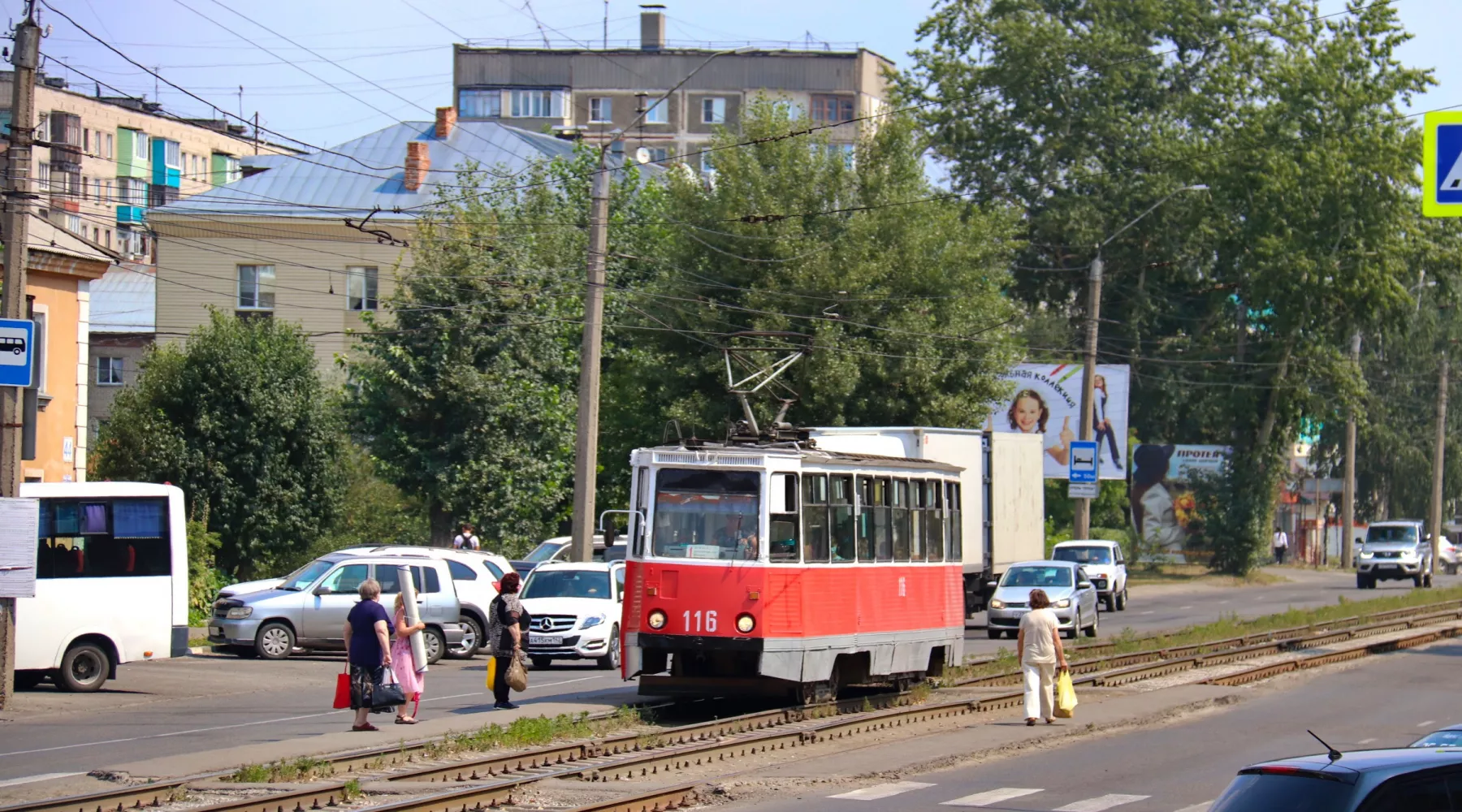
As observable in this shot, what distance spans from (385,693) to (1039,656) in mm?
6622

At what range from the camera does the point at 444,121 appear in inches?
2608

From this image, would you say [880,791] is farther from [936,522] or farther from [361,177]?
[361,177]

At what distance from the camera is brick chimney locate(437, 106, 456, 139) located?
65.8 meters

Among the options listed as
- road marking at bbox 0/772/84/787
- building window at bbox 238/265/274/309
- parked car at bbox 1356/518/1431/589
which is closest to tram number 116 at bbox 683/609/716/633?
road marking at bbox 0/772/84/787

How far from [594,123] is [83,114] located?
1102 inches

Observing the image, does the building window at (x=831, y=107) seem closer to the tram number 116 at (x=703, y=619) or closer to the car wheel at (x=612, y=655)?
the car wheel at (x=612, y=655)

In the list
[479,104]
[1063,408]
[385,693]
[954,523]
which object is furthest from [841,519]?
[479,104]

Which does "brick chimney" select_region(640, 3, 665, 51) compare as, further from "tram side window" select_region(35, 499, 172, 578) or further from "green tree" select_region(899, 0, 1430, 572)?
"tram side window" select_region(35, 499, 172, 578)

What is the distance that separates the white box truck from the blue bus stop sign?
1399cm

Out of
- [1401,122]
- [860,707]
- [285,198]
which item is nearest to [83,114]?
[285,198]

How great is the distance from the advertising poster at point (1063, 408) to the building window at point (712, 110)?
2012 inches

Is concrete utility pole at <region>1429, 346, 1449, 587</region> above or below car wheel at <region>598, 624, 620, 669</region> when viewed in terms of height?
above

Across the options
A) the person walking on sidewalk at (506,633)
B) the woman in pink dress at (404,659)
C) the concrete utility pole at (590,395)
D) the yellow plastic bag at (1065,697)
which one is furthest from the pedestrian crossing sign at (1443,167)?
the concrete utility pole at (590,395)

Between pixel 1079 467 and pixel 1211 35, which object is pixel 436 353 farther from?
pixel 1211 35
